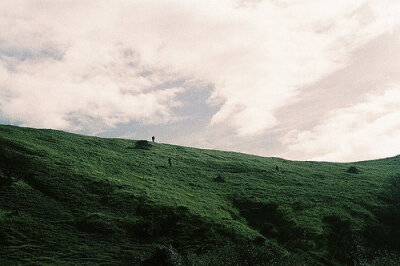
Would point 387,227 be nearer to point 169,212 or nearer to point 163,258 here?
point 169,212

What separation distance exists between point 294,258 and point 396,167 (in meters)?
75.3

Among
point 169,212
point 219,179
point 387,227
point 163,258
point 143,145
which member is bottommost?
point 163,258

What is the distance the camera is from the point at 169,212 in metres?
44.4

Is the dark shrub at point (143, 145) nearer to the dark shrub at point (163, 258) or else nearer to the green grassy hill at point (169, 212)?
the green grassy hill at point (169, 212)

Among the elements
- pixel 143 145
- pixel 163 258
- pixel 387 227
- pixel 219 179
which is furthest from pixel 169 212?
pixel 143 145

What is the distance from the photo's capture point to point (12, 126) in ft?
229

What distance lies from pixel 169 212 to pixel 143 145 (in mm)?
42096

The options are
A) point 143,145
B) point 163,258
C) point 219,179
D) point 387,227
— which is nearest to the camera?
point 163,258

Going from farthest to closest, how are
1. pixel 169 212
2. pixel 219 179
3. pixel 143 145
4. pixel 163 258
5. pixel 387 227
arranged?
pixel 143 145 < pixel 219 179 < pixel 387 227 < pixel 169 212 < pixel 163 258

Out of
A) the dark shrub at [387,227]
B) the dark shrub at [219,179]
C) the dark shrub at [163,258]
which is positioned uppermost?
the dark shrub at [219,179]

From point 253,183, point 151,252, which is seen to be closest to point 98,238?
point 151,252

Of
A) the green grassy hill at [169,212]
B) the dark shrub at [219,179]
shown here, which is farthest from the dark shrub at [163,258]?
the dark shrub at [219,179]

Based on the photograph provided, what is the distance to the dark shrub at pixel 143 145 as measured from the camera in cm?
8256

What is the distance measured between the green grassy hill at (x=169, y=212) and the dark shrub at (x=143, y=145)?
10814 millimetres
